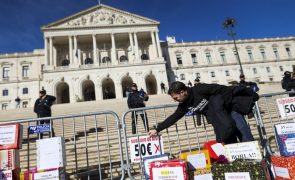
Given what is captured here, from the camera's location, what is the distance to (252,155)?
379 centimetres

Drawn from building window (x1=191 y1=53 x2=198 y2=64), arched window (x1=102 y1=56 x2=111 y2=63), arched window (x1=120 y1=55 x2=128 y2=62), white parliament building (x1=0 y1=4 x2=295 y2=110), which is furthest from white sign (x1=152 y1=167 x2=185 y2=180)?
building window (x1=191 y1=53 x2=198 y2=64)

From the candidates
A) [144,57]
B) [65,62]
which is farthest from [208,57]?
[65,62]

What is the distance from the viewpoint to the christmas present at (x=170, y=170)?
3131mm

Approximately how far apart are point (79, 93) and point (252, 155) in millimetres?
39403

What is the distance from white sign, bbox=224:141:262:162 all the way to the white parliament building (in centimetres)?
Result: 3606

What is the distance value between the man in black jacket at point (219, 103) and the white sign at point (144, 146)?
0.62 m

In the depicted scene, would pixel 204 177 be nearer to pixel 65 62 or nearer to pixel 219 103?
pixel 219 103

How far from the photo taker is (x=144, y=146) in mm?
4871

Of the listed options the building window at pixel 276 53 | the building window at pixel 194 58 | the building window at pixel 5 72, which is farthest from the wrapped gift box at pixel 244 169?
the building window at pixel 276 53

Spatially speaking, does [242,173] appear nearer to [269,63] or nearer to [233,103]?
[233,103]

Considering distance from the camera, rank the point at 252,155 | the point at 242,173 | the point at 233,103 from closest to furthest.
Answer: the point at 242,173 → the point at 252,155 → the point at 233,103

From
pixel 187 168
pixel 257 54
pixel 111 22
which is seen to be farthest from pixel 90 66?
pixel 187 168

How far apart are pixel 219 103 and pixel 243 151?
2.59ft

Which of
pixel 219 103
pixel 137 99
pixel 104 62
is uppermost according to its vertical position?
pixel 104 62
